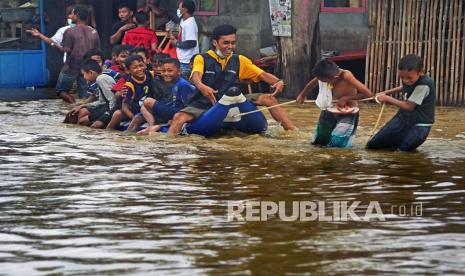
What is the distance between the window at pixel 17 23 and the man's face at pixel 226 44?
824cm

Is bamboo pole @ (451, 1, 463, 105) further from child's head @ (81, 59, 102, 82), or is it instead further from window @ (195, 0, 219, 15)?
window @ (195, 0, 219, 15)

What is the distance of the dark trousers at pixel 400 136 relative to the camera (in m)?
10.0

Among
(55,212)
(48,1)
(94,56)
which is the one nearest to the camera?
(55,212)

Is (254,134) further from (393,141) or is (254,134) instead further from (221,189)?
(221,189)

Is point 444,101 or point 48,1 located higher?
point 48,1

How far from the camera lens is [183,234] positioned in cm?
629

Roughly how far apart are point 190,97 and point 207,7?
7.79 m

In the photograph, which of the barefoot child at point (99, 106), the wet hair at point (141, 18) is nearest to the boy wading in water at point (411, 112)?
the barefoot child at point (99, 106)

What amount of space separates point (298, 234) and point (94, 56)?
8.89m

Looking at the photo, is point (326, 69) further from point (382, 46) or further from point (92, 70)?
point (382, 46)

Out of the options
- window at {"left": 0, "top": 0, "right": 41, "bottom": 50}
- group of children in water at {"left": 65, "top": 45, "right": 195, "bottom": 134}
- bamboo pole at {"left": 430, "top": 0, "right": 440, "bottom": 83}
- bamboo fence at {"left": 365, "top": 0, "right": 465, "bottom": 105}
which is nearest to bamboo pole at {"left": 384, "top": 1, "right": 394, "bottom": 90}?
bamboo fence at {"left": 365, "top": 0, "right": 465, "bottom": 105}

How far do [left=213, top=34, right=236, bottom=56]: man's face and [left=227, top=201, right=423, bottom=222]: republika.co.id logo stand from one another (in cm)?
429

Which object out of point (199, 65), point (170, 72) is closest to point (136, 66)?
point (170, 72)

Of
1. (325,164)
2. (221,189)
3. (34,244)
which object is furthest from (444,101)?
(34,244)
